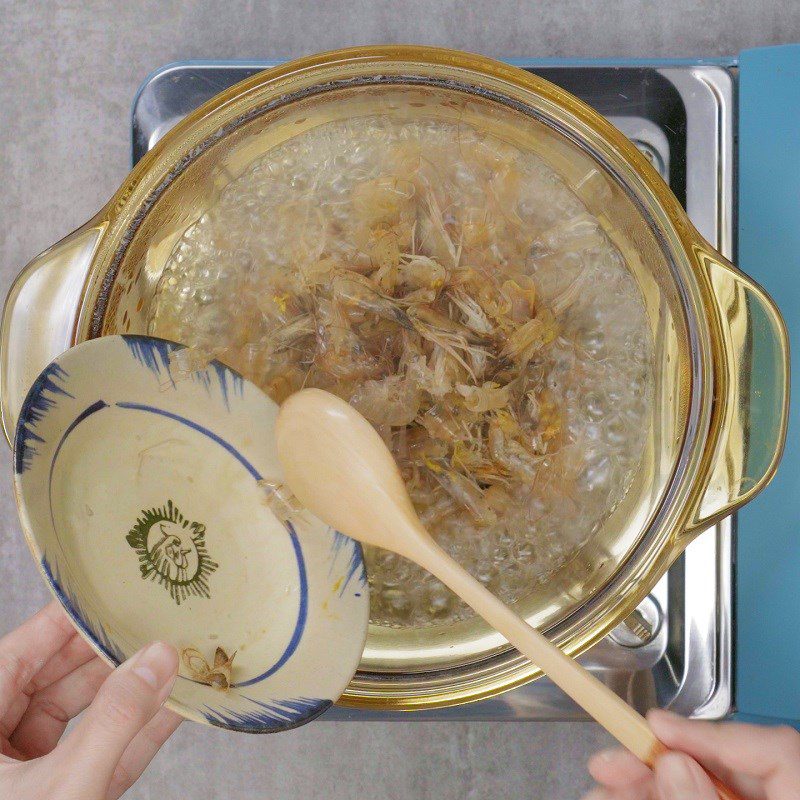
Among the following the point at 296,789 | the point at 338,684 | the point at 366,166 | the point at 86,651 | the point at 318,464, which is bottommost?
the point at 296,789

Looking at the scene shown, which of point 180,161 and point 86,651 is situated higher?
point 180,161

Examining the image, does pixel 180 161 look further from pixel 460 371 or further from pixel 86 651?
pixel 86 651

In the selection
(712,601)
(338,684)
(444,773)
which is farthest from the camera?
(444,773)

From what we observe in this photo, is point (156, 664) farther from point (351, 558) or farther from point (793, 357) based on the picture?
point (793, 357)

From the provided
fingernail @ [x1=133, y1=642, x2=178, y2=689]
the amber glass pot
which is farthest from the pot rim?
Answer: fingernail @ [x1=133, y1=642, x2=178, y2=689]

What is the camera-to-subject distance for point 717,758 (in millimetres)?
442

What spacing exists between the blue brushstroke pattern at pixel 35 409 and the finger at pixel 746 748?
36 centimetres

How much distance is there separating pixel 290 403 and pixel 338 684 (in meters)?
0.16

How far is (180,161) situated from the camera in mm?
443

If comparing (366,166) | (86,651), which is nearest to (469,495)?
(366,166)

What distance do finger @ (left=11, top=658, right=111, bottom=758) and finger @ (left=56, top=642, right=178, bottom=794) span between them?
236 mm

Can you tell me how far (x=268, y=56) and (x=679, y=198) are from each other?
0.38 meters

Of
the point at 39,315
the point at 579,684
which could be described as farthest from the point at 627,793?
the point at 39,315

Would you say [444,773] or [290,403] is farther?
[444,773]
